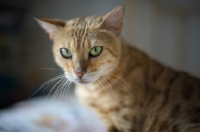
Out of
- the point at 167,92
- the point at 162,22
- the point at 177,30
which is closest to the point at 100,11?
the point at 162,22

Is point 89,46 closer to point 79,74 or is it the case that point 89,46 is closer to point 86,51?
point 86,51

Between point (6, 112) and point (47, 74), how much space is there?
0.53m

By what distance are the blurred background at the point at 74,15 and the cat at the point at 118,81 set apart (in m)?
0.57

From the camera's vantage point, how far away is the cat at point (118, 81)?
1.14 m

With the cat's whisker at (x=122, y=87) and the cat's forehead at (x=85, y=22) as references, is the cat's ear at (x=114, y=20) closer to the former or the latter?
the cat's forehead at (x=85, y=22)

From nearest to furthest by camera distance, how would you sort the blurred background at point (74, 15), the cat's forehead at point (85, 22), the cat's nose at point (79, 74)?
the cat's nose at point (79, 74)
the cat's forehead at point (85, 22)
the blurred background at point (74, 15)

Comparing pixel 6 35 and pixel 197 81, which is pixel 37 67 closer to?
pixel 6 35

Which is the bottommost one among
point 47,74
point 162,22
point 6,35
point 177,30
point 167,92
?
point 167,92

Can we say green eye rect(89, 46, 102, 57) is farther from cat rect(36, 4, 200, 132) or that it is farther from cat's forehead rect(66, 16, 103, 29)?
cat's forehead rect(66, 16, 103, 29)

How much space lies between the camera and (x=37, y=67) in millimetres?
2041

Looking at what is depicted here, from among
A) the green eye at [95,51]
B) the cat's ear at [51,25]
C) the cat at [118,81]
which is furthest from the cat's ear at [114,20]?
the cat's ear at [51,25]

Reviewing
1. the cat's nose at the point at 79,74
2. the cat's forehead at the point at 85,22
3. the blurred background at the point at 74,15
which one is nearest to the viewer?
the cat's nose at the point at 79,74

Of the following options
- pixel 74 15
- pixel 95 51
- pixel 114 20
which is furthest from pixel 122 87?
pixel 74 15

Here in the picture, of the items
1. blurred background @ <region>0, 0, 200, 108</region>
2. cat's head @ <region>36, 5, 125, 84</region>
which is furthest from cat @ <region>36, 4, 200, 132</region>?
blurred background @ <region>0, 0, 200, 108</region>
